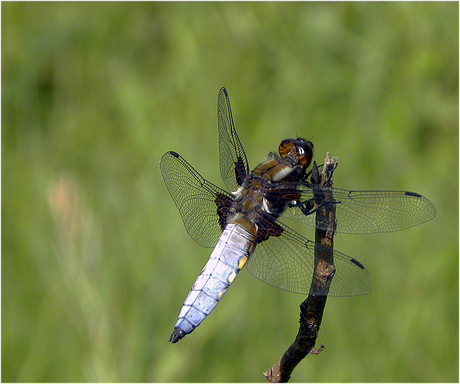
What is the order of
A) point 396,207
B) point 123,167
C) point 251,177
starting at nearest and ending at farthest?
point 396,207 < point 251,177 < point 123,167

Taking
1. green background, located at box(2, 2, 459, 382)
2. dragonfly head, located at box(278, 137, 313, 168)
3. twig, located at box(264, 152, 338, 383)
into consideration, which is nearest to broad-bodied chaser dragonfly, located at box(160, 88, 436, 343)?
dragonfly head, located at box(278, 137, 313, 168)

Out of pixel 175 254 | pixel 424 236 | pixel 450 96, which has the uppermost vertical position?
pixel 450 96

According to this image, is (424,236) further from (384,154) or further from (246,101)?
(246,101)

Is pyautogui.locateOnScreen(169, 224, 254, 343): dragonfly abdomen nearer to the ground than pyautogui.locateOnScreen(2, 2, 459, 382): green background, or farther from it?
nearer to the ground

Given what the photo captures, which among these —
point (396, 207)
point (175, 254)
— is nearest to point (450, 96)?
point (396, 207)

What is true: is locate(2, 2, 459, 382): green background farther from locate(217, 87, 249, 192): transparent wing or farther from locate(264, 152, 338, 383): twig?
locate(264, 152, 338, 383): twig

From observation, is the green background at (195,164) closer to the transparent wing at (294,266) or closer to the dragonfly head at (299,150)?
the transparent wing at (294,266)
